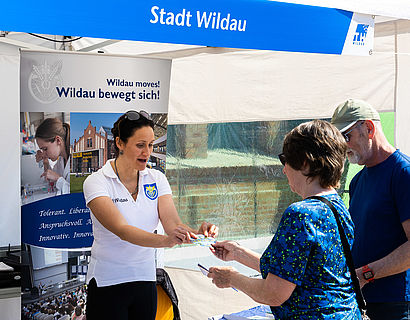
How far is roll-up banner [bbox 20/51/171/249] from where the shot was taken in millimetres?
3510

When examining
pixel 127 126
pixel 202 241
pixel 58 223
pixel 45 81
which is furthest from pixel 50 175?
pixel 202 241

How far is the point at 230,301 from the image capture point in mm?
4699

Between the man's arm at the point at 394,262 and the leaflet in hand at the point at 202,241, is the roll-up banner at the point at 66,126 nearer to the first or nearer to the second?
the leaflet in hand at the point at 202,241

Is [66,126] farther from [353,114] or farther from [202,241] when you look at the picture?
[353,114]

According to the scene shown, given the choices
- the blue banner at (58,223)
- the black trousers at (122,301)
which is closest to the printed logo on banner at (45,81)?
the blue banner at (58,223)

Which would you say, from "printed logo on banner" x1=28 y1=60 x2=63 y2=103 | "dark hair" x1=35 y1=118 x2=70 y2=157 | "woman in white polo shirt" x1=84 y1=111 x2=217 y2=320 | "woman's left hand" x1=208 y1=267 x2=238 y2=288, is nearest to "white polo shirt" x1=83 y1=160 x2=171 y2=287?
"woman in white polo shirt" x1=84 y1=111 x2=217 y2=320

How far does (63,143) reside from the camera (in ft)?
11.8

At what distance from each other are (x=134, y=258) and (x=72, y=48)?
2.28 m

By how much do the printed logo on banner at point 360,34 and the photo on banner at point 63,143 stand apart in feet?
5.29

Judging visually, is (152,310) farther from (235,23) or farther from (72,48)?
(72,48)

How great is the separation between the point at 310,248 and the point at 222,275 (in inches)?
16.7

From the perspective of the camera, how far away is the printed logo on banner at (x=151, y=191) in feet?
9.19

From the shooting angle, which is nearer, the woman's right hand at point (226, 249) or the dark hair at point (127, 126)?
the woman's right hand at point (226, 249)

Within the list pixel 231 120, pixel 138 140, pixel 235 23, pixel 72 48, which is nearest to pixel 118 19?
pixel 235 23
